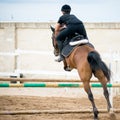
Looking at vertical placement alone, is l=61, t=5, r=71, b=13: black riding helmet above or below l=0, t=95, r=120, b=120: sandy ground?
above

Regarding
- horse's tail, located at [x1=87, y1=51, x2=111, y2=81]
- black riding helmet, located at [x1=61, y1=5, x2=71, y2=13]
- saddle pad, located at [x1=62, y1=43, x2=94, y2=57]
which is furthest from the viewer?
black riding helmet, located at [x1=61, y1=5, x2=71, y2=13]

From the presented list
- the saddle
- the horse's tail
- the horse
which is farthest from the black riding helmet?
the horse's tail

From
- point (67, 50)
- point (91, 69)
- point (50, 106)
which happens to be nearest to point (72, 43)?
point (67, 50)

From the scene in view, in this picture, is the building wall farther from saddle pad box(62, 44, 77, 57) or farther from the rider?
saddle pad box(62, 44, 77, 57)

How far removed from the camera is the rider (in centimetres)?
865

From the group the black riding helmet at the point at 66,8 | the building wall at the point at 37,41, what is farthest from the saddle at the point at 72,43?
the building wall at the point at 37,41

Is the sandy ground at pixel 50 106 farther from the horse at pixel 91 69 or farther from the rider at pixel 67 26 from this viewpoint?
the rider at pixel 67 26

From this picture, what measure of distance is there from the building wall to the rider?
9.92 m

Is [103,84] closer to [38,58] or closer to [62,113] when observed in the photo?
[62,113]

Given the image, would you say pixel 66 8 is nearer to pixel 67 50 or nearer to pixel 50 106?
pixel 67 50

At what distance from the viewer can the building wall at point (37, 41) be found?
19.4 meters

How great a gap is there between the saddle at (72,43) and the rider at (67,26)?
0.45ft

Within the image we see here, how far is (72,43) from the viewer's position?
8.57 m

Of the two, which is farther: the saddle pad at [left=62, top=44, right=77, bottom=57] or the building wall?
the building wall
